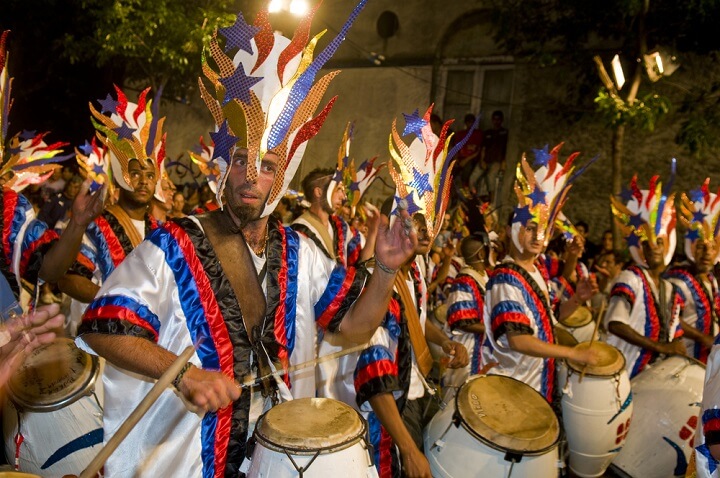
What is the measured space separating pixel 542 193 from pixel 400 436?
95.1 inches

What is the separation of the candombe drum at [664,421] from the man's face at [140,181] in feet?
13.0

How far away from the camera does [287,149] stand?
8.00 feet

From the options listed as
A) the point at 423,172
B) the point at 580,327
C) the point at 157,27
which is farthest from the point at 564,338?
the point at 157,27

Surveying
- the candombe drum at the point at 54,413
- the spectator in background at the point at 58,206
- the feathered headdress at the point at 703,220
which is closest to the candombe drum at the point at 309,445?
the candombe drum at the point at 54,413

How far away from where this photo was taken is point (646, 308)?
17.6 feet

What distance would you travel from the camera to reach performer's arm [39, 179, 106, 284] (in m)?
3.37

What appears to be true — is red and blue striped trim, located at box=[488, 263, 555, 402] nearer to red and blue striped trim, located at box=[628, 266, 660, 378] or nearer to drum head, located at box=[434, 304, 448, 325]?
red and blue striped trim, located at box=[628, 266, 660, 378]

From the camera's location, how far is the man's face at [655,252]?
18.8 feet

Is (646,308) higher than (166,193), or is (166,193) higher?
(166,193)

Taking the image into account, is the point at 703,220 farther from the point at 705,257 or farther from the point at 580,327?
the point at 580,327

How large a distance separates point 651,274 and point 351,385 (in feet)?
11.8

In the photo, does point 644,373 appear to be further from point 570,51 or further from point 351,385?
point 570,51

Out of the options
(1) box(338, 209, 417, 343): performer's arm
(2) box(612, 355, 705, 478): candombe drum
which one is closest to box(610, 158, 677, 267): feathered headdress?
(2) box(612, 355, 705, 478): candombe drum

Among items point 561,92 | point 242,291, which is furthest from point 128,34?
point 242,291
